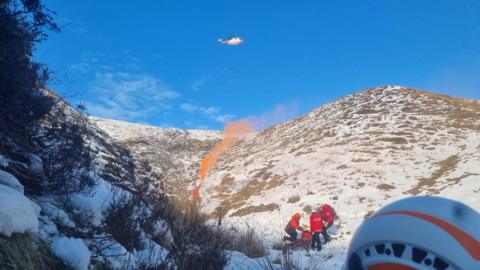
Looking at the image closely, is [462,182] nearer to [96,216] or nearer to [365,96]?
[96,216]

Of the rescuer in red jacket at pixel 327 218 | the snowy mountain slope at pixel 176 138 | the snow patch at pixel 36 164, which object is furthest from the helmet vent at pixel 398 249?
the snowy mountain slope at pixel 176 138

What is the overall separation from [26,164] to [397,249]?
376 cm

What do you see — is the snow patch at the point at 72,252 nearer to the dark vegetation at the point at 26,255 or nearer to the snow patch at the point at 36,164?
the dark vegetation at the point at 26,255

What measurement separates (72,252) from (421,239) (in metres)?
2.40

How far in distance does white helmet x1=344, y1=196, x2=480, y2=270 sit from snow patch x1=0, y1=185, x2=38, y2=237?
200cm

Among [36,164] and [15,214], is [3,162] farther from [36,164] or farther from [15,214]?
[15,214]

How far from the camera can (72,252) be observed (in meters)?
3.20

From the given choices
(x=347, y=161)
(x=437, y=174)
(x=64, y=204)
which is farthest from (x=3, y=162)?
(x=347, y=161)

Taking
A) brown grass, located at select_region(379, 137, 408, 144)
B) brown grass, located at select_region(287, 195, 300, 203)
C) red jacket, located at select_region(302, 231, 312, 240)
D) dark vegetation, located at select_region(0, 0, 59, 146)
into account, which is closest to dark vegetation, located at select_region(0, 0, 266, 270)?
dark vegetation, located at select_region(0, 0, 59, 146)

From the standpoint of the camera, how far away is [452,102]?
42281 mm

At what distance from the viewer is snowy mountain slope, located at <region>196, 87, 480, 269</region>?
2100cm

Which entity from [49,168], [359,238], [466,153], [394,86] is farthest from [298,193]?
[394,86]

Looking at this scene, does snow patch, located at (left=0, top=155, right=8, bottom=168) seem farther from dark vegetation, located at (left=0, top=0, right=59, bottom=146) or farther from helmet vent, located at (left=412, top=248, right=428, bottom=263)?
helmet vent, located at (left=412, top=248, right=428, bottom=263)

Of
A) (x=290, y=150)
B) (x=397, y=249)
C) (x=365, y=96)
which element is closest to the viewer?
(x=397, y=249)
